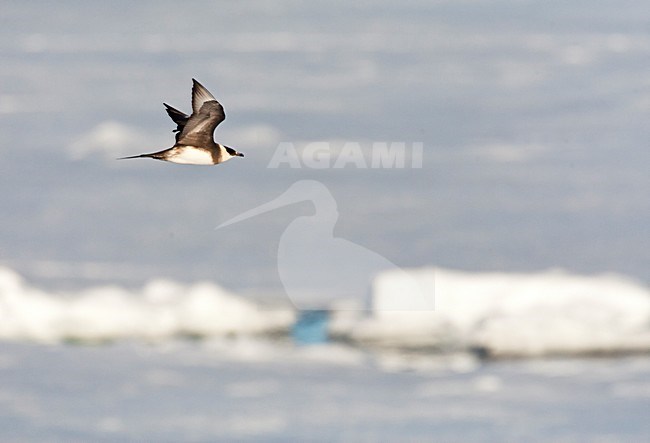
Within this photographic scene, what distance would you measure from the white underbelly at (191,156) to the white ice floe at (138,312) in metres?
4.87

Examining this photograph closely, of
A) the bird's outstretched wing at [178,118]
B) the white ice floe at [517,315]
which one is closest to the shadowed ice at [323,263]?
the white ice floe at [517,315]

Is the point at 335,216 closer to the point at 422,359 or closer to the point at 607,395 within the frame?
the point at 422,359

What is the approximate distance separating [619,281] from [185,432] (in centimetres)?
550

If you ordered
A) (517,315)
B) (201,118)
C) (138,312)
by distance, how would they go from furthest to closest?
1. (517,315)
2. (138,312)
3. (201,118)

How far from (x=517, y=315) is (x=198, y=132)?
274 inches

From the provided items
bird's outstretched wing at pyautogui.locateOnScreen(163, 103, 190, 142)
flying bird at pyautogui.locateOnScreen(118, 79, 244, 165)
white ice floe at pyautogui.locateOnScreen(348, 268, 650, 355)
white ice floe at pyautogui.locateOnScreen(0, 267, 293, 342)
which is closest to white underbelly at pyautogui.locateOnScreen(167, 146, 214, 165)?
flying bird at pyautogui.locateOnScreen(118, 79, 244, 165)

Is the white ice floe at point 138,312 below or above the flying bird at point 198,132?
below

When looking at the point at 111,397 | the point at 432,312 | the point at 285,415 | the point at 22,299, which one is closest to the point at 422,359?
the point at 432,312

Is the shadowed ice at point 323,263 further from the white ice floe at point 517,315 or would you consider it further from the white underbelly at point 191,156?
the white underbelly at point 191,156

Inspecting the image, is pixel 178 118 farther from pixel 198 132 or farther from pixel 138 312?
pixel 138 312

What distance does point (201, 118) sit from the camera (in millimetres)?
12211

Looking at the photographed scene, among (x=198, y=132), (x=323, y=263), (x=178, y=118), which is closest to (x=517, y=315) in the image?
(x=323, y=263)

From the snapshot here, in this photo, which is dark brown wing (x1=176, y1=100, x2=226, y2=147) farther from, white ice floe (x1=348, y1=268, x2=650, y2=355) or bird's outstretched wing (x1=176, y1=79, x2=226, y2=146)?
white ice floe (x1=348, y1=268, x2=650, y2=355)

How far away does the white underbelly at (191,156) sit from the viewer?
12289mm
